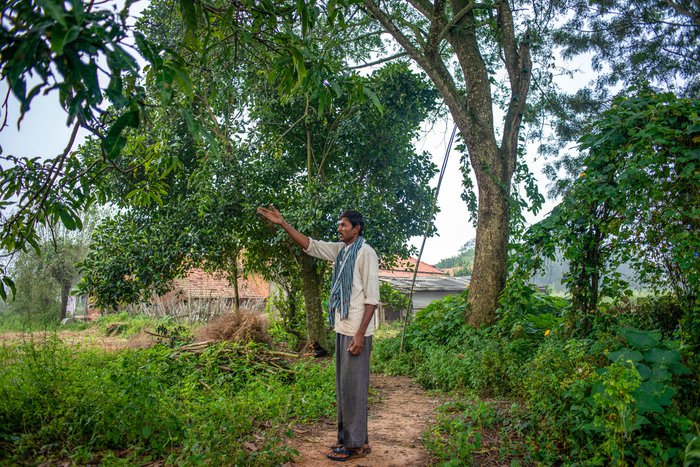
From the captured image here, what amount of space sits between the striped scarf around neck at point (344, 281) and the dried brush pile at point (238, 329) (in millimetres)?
3820

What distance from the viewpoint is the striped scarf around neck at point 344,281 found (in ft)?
14.1

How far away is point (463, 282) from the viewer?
2786cm

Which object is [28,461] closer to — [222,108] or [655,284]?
[655,284]

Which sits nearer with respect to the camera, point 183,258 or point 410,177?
point 183,258

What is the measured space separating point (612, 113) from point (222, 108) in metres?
7.56

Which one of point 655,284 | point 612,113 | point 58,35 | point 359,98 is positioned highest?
point 612,113

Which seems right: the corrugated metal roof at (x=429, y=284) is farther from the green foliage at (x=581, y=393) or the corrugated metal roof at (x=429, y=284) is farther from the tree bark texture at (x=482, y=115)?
the green foliage at (x=581, y=393)

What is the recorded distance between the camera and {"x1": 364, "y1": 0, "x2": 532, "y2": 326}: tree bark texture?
8.31 m

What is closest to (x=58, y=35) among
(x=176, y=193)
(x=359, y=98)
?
(x=359, y=98)

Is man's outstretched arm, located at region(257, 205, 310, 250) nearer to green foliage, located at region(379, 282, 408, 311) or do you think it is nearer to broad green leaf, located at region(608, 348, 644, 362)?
broad green leaf, located at region(608, 348, 644, 362)

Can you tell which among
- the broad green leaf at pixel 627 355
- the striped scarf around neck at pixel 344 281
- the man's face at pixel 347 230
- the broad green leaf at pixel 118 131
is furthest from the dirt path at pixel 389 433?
the broad green leaf at pixel 118 131

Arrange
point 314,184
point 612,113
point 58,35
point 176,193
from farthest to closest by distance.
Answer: point 176,193
point 314,184
point 612,113
point 58,35

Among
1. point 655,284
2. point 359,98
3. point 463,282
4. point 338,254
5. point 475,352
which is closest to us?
point 359,98

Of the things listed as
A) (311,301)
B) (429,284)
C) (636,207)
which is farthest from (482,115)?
(429,284)
